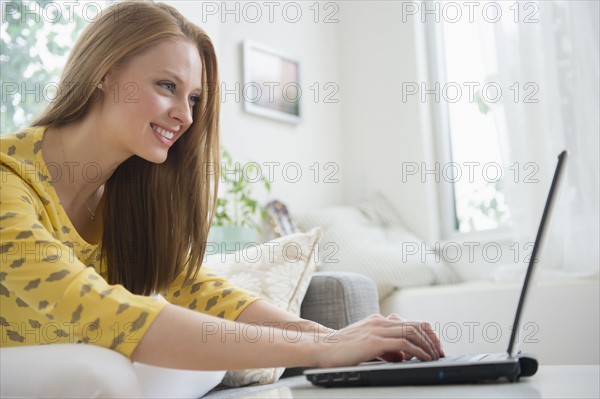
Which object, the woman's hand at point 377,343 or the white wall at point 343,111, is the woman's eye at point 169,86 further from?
the white wall at point 343,111

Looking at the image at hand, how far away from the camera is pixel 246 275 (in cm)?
163

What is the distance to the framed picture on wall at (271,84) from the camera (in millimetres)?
3316

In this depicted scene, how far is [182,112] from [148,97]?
0.08m

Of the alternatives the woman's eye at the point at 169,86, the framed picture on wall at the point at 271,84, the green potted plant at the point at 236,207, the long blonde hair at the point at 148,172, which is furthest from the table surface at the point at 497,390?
the framed picture on wall at the point at 271,84

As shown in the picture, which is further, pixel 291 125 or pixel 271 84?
pixel 291 125

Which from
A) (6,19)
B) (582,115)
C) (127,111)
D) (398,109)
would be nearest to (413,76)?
(398,109)

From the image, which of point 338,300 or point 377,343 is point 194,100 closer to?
point 338,300

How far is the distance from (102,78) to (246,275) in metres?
0.58

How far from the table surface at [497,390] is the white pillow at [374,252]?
2051mm

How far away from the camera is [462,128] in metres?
3.45

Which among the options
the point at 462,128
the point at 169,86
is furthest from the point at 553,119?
the point at 169,86

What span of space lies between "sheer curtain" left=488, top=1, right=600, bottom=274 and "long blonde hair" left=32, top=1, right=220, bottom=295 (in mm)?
1634

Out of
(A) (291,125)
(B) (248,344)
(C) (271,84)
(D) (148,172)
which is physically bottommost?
(B) (248,344)

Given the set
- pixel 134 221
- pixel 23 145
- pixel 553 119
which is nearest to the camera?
pixel 23 145
